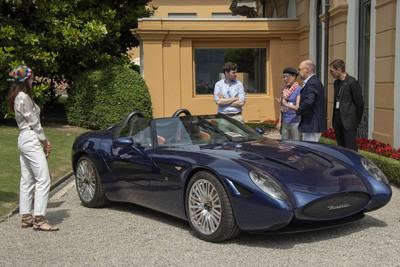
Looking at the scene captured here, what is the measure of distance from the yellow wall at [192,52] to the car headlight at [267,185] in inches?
498

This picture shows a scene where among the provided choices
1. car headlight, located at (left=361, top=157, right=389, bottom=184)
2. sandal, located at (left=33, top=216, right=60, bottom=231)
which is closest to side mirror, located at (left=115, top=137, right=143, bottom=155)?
sandal, located at (left=33, top=216, right=60, bottom=231)

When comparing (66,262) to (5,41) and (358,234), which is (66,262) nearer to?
(358,234)

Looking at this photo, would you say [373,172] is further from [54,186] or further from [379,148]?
[54,186]

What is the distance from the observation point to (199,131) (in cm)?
627

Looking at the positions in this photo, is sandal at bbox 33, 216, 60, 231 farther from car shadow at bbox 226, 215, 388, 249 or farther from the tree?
the tree

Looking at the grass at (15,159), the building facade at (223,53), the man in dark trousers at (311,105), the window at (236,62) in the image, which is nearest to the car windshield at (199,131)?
the man in dark trousers at (311,105)

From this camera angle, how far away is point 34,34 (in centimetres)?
1510

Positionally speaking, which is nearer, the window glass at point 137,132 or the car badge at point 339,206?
the car badge at point 339,206

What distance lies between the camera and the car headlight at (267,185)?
4.74m

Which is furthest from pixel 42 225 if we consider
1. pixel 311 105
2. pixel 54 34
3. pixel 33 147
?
pixel 54 34

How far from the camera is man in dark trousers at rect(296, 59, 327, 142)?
7730 millimetres

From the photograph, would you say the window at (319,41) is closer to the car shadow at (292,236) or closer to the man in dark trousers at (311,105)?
the man in dark trousers at (311,105)

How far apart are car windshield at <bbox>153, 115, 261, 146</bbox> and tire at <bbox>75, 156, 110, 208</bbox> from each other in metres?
1.15

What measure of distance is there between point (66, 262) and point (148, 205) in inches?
59.5
